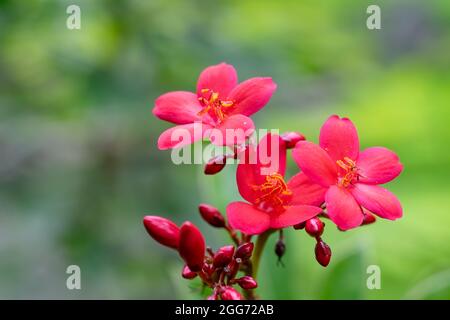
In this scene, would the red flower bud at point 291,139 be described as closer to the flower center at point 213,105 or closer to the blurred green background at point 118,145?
the flower center at point 213,105

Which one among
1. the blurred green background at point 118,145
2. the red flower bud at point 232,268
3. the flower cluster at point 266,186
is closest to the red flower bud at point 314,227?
the flower cluster at point 266,186

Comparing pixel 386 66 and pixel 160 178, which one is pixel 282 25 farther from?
pixel 386 66

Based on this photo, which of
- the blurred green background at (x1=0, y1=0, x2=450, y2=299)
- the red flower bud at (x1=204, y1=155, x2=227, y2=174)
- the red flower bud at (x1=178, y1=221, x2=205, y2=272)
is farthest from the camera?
the blurred green background at (x1=0, y1=0, x2=450, y2=299)

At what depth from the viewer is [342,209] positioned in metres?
0.81

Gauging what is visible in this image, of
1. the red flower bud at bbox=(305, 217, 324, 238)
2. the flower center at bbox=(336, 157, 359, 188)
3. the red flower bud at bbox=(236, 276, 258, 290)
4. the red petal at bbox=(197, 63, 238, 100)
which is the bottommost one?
the red flower bud at bbox=(236, 276, 258, 290)

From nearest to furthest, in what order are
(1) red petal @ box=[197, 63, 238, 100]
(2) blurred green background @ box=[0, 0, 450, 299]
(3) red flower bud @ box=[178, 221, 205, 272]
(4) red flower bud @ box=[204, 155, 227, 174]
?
(3) red flower bud @ box=[178, 221, 205, 272] < (4) red flower bud @ box=[204, 155, 227, 174] < (1) red petal @ box=[197, 63, 238, 100] < (2) blurred green background @ box=[0, 0, 450, 299]

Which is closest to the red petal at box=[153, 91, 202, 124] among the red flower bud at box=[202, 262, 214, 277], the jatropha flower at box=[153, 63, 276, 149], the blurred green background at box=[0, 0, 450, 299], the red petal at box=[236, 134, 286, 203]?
the jatropha flower at box=[153, 63, 276, 149]

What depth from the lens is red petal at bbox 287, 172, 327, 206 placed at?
2.83ft

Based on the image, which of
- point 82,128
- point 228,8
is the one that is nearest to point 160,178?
point 82,128

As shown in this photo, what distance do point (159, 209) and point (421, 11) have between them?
111 inches

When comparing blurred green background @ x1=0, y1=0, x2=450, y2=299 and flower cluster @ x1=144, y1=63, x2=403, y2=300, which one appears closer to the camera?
flower cluster @ x1=144, y1=63, x2=403, y2=300

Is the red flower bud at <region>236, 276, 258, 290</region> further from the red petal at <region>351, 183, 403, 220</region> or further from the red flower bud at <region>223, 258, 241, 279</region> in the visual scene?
the red petal at <region>351, 183, 403, 220</region>

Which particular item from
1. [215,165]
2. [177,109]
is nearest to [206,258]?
[215,165]

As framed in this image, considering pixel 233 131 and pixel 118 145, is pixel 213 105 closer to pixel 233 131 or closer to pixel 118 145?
pixel 233 131
